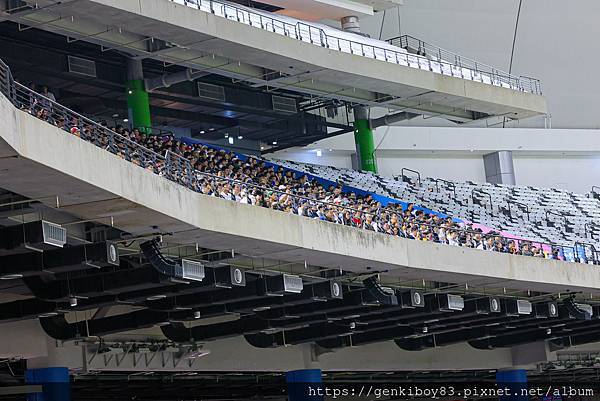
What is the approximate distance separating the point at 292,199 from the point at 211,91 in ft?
47.7

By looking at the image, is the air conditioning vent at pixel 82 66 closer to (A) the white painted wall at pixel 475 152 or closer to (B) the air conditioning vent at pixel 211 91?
(B) the air conditioning vent at pixel 211 91

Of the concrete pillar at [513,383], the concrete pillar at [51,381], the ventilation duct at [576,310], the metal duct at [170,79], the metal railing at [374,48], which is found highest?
the metal railing at [374,48]

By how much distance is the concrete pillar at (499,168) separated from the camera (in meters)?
53.3

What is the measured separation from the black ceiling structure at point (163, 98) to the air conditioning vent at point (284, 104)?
0.36 ft

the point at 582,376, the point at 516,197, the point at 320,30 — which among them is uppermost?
the point at 320,30

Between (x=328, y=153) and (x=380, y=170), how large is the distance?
93.4 inches

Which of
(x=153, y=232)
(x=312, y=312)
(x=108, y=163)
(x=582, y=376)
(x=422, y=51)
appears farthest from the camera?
(x=582, y=376)

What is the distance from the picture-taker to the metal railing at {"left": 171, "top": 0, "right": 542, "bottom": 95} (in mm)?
36094

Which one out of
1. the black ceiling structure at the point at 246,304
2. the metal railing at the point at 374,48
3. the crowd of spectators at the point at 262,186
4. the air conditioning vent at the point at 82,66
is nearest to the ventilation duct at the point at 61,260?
the black ceiling structure at the point at 246,304

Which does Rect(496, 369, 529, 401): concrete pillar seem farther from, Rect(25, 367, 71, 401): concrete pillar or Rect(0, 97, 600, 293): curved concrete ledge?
Rect(25, 367, 71, 401): concrete pillar

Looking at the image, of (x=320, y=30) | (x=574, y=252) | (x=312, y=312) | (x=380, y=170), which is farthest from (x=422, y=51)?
(x=312, y=312)

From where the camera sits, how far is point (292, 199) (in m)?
26.1

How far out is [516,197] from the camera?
157 ft

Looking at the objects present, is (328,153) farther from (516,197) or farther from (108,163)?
(108,163)
